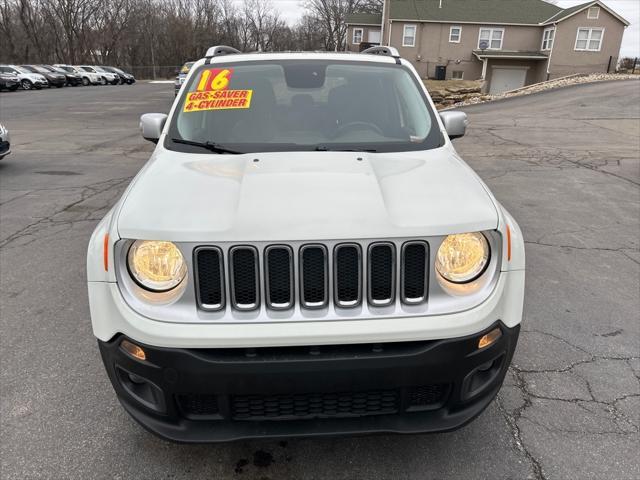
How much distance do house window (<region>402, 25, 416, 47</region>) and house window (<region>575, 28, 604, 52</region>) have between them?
11.7 m

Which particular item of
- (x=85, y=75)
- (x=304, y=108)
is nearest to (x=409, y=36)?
(x=85, y=75)

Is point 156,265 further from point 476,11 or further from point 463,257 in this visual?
point 476,11

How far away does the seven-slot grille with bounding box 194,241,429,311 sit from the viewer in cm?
190

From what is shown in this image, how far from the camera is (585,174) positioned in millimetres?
8938

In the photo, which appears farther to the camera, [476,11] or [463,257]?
[476,11]

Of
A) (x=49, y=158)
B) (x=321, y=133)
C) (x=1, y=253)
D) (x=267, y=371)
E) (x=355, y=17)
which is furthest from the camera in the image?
(x=355, y=17)

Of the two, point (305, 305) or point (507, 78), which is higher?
point (507, 78)

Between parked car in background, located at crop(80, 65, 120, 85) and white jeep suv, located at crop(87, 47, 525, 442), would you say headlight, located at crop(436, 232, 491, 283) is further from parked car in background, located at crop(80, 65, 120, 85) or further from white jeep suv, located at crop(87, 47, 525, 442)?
parked car in background, located at crop(80, 65, 120, 85)

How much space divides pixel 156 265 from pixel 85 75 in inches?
2022

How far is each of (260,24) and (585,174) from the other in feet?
260

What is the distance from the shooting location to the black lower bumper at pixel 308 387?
6.12 ft

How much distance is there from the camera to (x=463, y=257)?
2043 millimetres

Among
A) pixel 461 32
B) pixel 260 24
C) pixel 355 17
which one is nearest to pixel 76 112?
pixel 461 32

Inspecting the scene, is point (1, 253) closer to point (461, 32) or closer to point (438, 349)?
point (438, 349)
